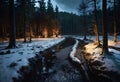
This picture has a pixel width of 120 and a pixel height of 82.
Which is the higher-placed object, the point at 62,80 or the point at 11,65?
the point at 11,65

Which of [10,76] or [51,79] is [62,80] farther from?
[10,76]

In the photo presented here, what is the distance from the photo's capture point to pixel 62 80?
10750 millimetres

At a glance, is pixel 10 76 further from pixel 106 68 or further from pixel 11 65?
pixel 106 68

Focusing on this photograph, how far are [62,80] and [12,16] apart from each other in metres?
13.7

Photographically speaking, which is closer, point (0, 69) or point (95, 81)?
point (95, 81)

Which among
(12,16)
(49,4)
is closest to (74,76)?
(12,16)

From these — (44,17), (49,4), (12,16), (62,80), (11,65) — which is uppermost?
(49,4)

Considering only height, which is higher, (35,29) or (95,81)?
(35,29)

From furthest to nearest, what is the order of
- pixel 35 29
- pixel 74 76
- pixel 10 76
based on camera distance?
pixel 35 29 → pixel 74 76 → pixel 10 76

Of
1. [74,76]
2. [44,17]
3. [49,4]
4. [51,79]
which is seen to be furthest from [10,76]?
[49,4]

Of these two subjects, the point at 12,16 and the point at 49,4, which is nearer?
the point at 12,16

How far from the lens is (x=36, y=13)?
6719cm

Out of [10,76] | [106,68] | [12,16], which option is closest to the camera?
[10,76]

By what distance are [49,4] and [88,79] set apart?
64838 mm
